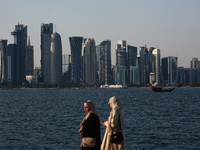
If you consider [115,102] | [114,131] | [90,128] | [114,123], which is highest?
[115,102]

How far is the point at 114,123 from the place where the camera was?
40.1ft

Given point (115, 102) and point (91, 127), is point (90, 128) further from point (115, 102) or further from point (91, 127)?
point (115, 102)

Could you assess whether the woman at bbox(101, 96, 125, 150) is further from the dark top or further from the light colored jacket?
the dark top

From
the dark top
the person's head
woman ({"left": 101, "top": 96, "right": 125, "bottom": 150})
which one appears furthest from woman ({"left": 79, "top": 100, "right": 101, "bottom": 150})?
the person's head

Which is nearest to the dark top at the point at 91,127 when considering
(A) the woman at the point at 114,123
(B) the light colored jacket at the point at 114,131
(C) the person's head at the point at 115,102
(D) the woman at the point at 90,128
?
(D) the woman at the point at 90,128

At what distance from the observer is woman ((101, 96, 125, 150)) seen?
1204 centimetres

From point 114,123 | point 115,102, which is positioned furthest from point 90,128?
point 115,102

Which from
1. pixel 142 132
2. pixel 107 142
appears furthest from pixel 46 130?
pixel 107 142

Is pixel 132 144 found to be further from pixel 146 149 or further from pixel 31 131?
pixel 31 131

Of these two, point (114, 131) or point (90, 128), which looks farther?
point (114, 131)

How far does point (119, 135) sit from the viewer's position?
492 inches

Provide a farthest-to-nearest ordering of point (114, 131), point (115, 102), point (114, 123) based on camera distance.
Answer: point (114, 131) → point (114, 123) → point (115, 102)

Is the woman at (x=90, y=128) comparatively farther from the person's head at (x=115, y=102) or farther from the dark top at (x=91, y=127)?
the person's head at (x=115, y=102)

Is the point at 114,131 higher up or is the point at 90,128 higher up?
the point at 90,128
